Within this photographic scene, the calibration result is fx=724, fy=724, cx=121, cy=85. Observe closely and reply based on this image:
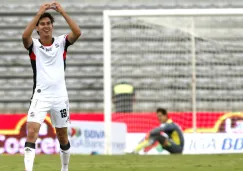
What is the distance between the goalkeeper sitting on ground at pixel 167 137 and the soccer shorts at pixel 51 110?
8.85m

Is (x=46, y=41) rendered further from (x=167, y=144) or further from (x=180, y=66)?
(x=180, y=66)

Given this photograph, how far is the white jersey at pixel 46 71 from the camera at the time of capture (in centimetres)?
915

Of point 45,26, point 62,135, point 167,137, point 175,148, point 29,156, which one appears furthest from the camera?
point 167,137

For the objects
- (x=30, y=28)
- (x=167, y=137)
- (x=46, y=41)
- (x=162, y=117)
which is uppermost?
(x=30, y=28)

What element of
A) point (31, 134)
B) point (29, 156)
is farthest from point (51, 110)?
point (29, 156)

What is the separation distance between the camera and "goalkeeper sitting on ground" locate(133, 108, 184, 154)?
18.1 meters

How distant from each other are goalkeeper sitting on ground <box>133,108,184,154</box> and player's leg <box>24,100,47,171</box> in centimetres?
914

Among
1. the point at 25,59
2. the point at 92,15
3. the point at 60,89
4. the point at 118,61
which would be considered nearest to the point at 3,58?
the point at 25,59

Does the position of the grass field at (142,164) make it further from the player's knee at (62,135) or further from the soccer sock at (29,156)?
the soccer sock at (29,156)

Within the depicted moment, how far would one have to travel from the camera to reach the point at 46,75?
30.0ft

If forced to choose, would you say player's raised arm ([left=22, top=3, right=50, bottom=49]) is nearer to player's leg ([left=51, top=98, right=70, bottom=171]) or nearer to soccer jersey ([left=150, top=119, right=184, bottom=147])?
player's leg ([left=51, top=98, right=70, bottom=171])

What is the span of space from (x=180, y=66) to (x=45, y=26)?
1134 cm

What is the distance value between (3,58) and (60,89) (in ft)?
51.0

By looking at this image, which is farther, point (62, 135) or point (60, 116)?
point (62, 135)
